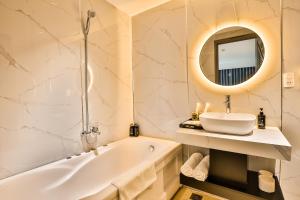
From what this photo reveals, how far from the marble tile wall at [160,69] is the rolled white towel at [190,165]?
446 mm

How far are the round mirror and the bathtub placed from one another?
0.96 meters

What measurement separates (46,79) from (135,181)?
47.5 inches

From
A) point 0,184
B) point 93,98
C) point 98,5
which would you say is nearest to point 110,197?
point 0,184

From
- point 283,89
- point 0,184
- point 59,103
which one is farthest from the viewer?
point 59,103

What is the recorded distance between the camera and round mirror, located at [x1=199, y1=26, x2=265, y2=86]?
1641mm

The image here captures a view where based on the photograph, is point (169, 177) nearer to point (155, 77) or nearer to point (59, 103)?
point (155, 77)

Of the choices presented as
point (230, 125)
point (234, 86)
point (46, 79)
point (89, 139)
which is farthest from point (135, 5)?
point (230, 125)

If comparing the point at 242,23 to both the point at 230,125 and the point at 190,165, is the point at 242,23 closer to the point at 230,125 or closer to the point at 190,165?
the point at 230,125

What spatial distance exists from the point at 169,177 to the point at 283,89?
1.43 metres

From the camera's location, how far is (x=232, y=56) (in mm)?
1764

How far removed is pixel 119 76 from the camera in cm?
233

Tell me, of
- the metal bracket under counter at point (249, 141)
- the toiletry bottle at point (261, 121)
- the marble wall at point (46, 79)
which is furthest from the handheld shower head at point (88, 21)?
the toiletry bottle at point (261, 121)

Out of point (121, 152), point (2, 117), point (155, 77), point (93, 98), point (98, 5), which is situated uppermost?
point (98, 5)

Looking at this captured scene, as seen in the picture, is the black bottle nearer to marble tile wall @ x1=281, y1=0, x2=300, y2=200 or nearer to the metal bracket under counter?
the metal bracket under counter
